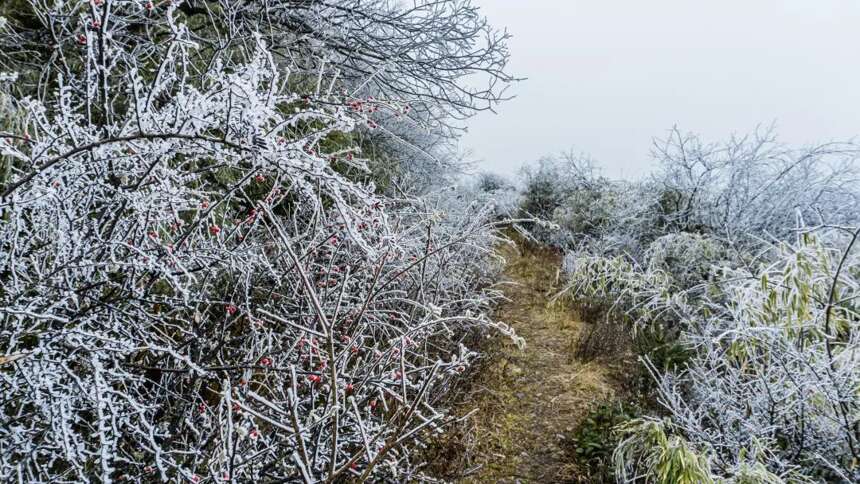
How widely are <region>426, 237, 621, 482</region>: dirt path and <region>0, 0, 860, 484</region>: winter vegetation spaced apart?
0.21 m

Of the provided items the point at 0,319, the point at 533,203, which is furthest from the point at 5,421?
the point at 533,203

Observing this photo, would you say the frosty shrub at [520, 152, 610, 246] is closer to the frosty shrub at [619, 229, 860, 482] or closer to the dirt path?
the dirt path

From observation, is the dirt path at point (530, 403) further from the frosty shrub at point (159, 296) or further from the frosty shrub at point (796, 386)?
the frosty shrub at point (159, 296)

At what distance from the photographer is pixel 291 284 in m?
2.44

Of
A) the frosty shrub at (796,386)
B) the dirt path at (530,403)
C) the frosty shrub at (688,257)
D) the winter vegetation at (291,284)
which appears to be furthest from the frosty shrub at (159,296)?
the frosty shrub at (688,257)

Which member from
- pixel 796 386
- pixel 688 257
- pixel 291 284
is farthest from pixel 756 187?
pixel 291 284

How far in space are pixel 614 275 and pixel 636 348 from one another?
4.07ft

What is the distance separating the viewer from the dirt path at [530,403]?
3.39 meters

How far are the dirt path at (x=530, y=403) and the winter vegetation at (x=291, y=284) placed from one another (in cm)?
21

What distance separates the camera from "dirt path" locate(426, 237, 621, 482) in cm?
339

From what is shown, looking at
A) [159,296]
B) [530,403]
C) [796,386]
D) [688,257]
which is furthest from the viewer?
[688,257]

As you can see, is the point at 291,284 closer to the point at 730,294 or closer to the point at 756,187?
the point at 730,294

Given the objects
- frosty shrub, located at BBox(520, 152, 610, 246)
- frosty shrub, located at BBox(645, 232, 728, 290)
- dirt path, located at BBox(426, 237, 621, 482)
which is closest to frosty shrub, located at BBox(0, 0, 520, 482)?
dirt path, located at BBox(426, 237, 621, 482)

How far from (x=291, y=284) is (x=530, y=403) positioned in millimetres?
2839
